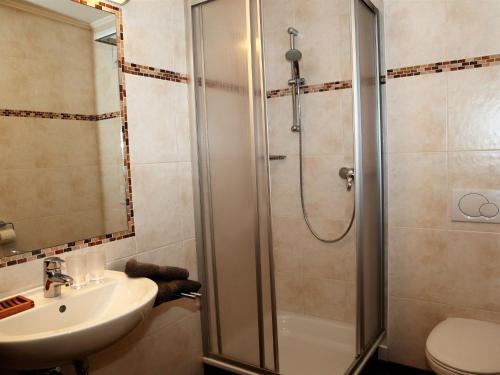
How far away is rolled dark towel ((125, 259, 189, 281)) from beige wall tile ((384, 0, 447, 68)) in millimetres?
1527

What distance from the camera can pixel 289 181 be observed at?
2523 mm

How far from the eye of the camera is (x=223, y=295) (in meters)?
1.90

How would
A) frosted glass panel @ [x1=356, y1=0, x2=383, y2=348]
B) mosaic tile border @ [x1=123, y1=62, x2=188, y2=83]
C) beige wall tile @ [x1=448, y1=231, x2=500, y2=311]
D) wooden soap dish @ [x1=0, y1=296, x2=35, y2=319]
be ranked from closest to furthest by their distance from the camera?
wooden soap dish @ [x1=0, y1=296, x2=35, y2=319] → mosaic tile border @ [x1=123, y1=62, x2=188, y2=83] → frosted glass panel @ [x1=356, y1=0, x2=383, y2=348] → beige wall tile @ [x1=448, y1=231, x2=500, y2=311]

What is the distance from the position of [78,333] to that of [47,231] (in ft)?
1.79

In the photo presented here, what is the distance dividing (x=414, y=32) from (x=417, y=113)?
415mm

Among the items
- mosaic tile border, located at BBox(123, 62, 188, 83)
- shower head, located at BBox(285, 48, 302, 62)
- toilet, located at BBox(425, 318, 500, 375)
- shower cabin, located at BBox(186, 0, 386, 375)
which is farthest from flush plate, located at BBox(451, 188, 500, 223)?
mosaic tile border, located at BBox(123, 62, 188, 83)

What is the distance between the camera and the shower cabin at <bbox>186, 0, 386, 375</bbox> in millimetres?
1717

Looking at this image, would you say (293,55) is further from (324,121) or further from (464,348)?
(464,348)

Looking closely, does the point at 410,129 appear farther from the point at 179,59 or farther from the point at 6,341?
the point at 6,341

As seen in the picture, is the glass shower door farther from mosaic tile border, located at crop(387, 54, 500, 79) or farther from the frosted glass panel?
mosaic tile border, located at crop(387, 54, 500, 79)

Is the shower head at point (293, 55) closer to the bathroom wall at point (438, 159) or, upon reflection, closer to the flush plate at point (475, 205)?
the bathroom wall at point (438, 159)

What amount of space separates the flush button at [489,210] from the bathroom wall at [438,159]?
0.06 meters

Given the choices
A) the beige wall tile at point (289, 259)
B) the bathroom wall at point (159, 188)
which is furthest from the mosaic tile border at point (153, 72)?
the beige wall tile at point (289, 259)

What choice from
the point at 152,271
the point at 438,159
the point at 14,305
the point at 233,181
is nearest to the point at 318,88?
the point at 438,159
